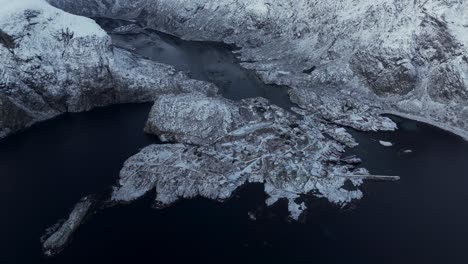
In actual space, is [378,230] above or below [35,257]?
above

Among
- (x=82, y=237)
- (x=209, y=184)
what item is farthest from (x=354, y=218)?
(x=82, y=237)

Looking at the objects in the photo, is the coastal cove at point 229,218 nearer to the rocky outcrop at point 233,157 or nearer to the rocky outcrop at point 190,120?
the rocky outcrop at point 233,157

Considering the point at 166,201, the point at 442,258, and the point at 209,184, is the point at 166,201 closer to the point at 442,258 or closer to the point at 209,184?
the point at 209,184

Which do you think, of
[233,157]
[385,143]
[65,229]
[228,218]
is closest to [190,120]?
[233,157]

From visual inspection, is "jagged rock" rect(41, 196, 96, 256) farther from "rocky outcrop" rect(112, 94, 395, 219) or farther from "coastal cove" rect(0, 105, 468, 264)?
"rocky outcrop" rect(112, 94, 395, 219)

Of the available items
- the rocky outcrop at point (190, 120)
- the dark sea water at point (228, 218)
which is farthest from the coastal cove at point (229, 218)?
the rocky outcrop at point (190, 120)

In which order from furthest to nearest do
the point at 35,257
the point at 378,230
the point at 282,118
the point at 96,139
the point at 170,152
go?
the point at 282,118, the point at 96,139, the point at 170,152, the point at 378,230, the point at 35,257
